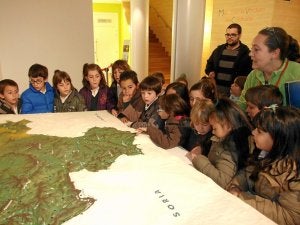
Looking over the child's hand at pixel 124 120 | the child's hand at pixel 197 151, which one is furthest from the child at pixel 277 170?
the child's hand at pixel 124 120

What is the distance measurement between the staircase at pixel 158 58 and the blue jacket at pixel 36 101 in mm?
6243

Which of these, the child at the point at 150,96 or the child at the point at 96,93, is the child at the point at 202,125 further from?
the child at the point at 96,93

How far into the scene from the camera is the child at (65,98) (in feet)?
9.68

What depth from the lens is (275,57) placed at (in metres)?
2.00

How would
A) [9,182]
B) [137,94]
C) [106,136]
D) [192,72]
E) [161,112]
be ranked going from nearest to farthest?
[9,182] < [106,136] < [161,112] < [137,94] < [192,72]

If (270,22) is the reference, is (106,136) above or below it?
below

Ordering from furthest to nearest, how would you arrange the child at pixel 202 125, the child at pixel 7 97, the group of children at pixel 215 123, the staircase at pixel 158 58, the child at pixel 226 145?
the staircase at pixel 158 58 < the child at pixel 7 97 < the child at pixel 202 125 < the child at pixel 226 145 < the group of children at pixel 215 123

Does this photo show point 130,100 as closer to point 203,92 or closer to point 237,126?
point 203,92

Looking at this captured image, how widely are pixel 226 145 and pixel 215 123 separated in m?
0.16

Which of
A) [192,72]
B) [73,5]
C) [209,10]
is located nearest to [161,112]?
[192,72]

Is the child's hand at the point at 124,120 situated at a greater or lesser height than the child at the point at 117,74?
lesser

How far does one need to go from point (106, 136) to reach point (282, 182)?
3.94 ft

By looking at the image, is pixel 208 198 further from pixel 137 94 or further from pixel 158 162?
pixel 137 94

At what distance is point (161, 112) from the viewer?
2.25 meters
